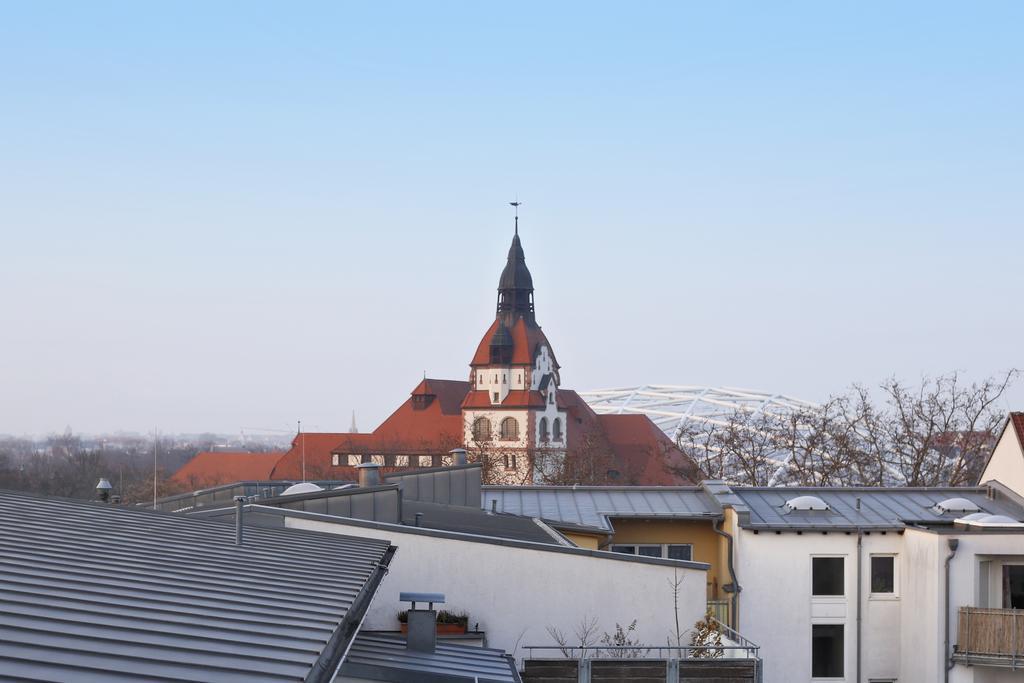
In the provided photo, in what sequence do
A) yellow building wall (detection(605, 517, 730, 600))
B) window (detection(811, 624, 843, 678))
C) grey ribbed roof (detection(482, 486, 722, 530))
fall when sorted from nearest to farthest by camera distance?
window (detection(811, 624, 843, 678)), yellow building wall (detection(605, 517, 730, 600)), grey ribbed roof (detection(482, 486, 722, 530))

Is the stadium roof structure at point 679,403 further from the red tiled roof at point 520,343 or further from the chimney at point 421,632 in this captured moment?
the chimney at point 421,632

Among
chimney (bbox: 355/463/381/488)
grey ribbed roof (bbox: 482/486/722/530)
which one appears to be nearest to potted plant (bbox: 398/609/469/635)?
chimney (bbox: 355/463/381/488)

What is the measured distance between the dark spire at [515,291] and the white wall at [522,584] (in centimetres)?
12309

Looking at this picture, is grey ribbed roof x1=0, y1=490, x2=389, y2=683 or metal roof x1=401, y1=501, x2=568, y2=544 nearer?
grey ribbed roof x1=0, y1=490, x2=389, y2=683

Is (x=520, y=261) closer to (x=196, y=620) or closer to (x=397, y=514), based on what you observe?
(x=397, y=514)

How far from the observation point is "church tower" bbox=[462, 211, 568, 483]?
137 meters

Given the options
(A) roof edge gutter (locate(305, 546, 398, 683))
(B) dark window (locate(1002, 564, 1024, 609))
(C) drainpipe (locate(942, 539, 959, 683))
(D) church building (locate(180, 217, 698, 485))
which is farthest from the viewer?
(D) church building (locate(180, 217, 698, 485))

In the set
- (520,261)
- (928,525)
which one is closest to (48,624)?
(928,525)

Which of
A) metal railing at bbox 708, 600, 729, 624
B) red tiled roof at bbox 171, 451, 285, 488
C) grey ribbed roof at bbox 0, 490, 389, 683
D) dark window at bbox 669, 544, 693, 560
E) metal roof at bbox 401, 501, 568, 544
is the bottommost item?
red tiled roof at bbox 171, 451, 285, 488

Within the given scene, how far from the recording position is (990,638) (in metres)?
24.0

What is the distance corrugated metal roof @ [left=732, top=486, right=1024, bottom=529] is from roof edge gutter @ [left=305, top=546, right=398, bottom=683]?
17.0 metres

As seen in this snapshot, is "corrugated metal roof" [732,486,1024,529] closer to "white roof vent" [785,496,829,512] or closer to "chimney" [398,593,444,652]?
"white roof vent" [785,496,829,512]

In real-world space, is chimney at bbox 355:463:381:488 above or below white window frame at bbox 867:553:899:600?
above

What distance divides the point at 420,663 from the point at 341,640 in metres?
4.46
